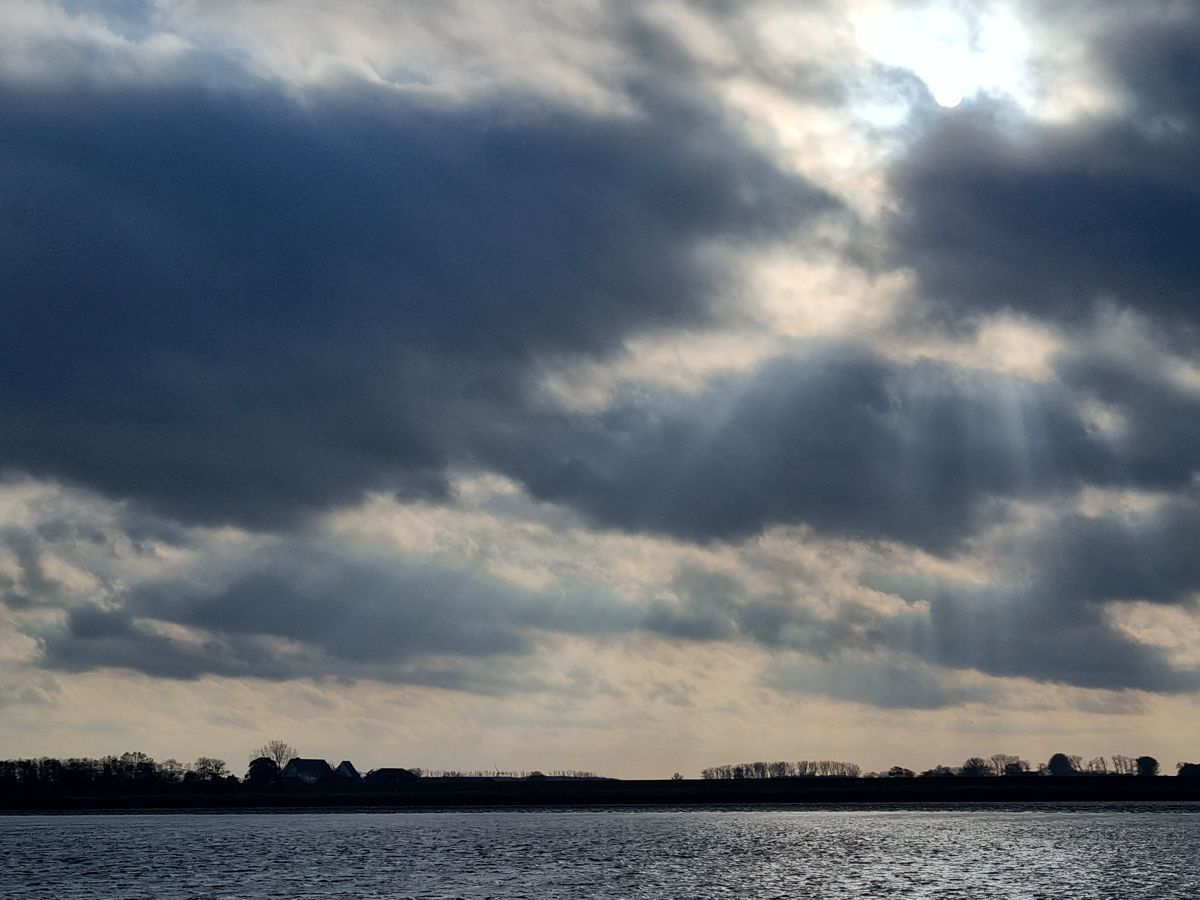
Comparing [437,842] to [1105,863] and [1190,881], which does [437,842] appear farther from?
[1190,881]

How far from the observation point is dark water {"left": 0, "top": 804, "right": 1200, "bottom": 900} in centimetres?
8881

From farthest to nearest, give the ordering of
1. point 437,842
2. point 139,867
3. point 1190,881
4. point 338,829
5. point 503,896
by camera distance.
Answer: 1. point 338,829
2. point 437,842
3. point 139,867
4. point 1190,881
5. point 503,896

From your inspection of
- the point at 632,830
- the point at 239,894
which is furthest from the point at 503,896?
the point at 632,830

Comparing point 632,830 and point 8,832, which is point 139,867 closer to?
point 632,830

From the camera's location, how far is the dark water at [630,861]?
88812mm

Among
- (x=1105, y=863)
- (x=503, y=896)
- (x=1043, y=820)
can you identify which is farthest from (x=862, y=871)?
(x=1043, y=820)

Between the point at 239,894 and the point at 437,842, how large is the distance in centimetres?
6159

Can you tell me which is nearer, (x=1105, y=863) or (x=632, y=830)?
(x=1105, y=863)

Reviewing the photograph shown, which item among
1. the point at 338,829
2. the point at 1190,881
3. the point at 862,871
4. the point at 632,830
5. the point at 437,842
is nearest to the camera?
the point at 1190,881

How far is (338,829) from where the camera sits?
18588 centimetres

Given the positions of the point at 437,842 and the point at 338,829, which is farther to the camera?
the point at 338,829

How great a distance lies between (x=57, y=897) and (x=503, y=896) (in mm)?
28515

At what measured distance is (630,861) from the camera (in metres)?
115

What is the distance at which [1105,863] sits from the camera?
107312mm
